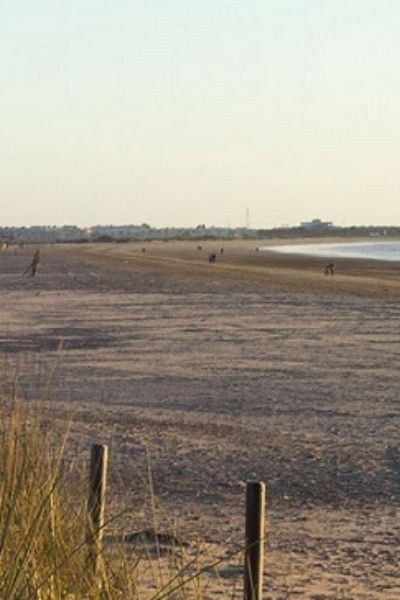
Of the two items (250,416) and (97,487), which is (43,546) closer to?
(97,487)

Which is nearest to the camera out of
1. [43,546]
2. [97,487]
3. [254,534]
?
[43,546]

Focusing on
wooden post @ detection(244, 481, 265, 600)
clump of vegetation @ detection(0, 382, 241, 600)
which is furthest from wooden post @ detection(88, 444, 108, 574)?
wooden post @ detection(244, 481, 265, 600)

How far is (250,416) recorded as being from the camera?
49.5ft

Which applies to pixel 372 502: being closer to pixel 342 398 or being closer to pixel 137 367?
pixel 342 398

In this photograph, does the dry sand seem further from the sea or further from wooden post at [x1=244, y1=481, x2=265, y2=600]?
the sea

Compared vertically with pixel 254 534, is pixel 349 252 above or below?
below

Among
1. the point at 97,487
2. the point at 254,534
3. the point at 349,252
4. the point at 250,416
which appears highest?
the point at 97,487

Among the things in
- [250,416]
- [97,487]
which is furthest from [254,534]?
[250,416]

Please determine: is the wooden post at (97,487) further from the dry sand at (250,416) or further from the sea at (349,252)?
the sea at (349,252)

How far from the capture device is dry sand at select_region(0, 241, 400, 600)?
9438 millimetres

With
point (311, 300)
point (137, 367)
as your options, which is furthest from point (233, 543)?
point (311, 300)

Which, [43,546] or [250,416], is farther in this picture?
[250,416]

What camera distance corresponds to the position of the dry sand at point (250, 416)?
31.0 feet

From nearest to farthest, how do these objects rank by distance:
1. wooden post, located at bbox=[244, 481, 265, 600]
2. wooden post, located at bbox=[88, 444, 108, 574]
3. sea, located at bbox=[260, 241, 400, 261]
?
1. wooden post, located at bbox=[244, 481, 265, 600]
2. wooden post, located at bbox=[88, 444, 108, 574]
3. sea, located at bbox=[260, 241, 400, 261]
